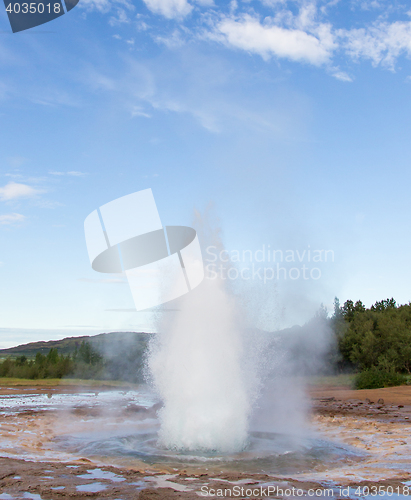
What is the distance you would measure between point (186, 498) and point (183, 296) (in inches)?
301

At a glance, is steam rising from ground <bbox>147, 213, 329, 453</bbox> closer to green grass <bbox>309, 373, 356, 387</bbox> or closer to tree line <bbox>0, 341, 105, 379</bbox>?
green grass <bbox>309, 373, 356, 387</bbox>

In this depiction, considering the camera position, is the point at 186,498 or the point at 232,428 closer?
Answer: the point at 186,498

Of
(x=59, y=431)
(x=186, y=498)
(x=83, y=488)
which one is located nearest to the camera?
(x=186, y=498)

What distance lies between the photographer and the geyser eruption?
12688 millimetres

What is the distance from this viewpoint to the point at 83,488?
8219mm

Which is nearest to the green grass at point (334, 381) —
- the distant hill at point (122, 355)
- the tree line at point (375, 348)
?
the tree line at point (375, 348)

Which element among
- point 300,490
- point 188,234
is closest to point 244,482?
point 300,490

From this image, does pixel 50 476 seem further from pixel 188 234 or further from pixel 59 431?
pixel 188 234

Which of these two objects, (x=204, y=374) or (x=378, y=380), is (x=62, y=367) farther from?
(x=204, y=374)

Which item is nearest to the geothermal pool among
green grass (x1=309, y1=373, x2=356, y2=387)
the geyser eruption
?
the geyser eruption

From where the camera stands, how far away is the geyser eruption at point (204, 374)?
12688mm

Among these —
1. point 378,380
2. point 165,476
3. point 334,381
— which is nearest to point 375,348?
point 334,381

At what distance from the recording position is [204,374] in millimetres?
13336

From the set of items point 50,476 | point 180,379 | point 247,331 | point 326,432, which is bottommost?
point 326,432
